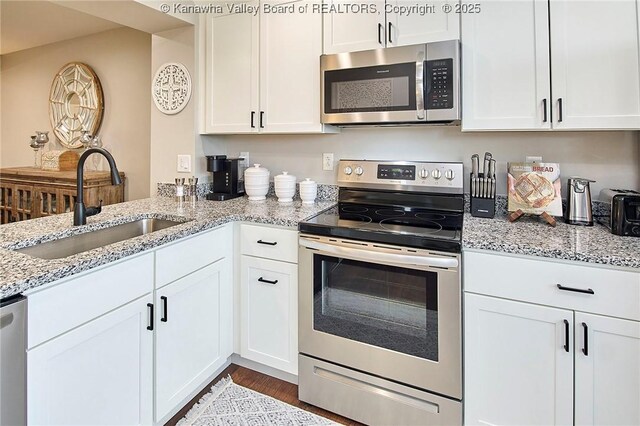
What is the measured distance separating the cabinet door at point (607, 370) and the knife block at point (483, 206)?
0.68 meters

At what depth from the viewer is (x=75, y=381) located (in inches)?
46.5

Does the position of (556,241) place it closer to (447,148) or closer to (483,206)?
(483,206)

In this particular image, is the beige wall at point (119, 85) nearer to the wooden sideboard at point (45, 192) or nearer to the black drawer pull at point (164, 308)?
the wooden sideboard at point (45, 192)

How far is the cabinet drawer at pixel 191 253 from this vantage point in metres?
1.54

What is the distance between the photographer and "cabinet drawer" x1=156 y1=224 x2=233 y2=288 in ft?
5.05

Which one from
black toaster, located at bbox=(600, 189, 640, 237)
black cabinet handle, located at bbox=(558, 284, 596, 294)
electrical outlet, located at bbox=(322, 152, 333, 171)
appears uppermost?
electrical outlet, located at bbox=(322, 152, 333, 171)

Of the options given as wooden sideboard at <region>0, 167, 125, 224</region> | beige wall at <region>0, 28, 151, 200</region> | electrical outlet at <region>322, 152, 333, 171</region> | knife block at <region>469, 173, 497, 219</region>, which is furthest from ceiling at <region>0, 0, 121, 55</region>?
knife block at <region>469, 173, 497, 219</region>

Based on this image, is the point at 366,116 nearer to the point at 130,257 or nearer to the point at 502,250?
the point at 502,250

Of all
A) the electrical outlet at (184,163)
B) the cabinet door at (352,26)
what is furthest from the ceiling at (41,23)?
the cabinet door at (352,26)

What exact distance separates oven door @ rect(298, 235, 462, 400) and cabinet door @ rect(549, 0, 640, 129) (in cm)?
92

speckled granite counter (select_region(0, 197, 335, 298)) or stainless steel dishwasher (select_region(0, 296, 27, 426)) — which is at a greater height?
speckled granite counter (select_region(0, 197, 335, 298))

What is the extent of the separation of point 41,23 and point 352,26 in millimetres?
2957

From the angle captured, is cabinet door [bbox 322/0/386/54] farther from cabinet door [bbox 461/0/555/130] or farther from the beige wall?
the beige wall

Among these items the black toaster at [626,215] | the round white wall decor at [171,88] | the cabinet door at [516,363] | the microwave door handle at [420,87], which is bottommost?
the cabinet door at [516,363]
